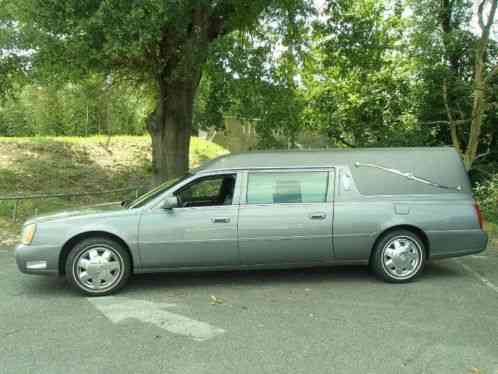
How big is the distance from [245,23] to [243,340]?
8203 millimetres

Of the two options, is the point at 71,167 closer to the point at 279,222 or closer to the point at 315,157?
the point at 315,157

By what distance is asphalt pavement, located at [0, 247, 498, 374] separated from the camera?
3945 mm

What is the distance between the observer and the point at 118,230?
18.8 ft

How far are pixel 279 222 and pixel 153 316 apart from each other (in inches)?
73.8

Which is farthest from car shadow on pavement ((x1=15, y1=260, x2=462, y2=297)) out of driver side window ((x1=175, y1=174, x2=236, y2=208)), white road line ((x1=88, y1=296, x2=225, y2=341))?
driver side window ((x1=175, y1=174, x2=236, y2=208))

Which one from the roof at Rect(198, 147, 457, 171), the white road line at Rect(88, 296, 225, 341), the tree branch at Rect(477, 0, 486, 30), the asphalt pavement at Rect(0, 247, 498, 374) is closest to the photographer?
the asphalt pavement at Rect(0, 247, 498, 374)

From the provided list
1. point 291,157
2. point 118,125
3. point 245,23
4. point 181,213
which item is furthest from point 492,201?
point 118,125

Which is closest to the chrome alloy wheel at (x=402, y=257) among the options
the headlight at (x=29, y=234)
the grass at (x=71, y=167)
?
the headlight at (x=29, y=234)

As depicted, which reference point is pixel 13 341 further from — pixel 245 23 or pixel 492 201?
pixel 492 201

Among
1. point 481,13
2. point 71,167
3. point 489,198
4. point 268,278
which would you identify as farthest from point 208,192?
point 481,13

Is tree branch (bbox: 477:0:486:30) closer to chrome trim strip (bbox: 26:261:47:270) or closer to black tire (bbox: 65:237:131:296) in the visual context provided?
black tire (bbox: 65:237:131:296)

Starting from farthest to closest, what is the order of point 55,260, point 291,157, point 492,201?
point 492,201
point 291,157
point 55,260

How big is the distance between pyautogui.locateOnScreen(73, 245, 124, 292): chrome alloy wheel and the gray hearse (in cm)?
1

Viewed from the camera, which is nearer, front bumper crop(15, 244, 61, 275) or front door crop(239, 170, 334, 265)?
front bumper crop(15, 244, 61, 275)
